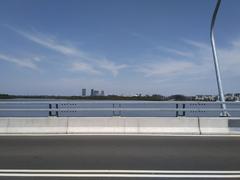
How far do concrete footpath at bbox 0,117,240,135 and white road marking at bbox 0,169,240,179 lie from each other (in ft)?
23.1

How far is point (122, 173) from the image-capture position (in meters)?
8.10

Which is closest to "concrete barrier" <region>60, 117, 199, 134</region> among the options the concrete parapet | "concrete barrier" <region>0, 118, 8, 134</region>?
the concrete parapet

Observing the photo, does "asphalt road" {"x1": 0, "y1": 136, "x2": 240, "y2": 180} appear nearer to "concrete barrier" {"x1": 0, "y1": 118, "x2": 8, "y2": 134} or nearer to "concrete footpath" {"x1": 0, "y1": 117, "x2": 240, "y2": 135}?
"concrete footpath" {"x1": 0, "y1": 117, "x2": 240, "y2": 135}

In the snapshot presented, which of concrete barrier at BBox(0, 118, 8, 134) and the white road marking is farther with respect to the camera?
concrete barrier at BBox(0, 118, 8, 134)

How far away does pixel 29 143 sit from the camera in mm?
12594

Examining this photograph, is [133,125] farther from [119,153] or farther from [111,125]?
[119,153]

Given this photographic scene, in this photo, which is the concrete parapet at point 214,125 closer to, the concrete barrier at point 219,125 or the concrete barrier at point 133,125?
the concrete barrier at point 219,125

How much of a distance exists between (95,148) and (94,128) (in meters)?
4.07

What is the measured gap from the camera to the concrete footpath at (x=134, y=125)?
15.3 m

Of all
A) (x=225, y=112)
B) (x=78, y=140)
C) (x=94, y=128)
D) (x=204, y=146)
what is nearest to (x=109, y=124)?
(x=94, y=128)

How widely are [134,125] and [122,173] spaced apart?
24.1 ft

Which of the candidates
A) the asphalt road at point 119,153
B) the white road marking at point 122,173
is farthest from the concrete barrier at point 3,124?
the white road marking at point 122,173

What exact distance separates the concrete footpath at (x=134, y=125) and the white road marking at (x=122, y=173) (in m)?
7.03

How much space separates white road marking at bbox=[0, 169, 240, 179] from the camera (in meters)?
7.88
